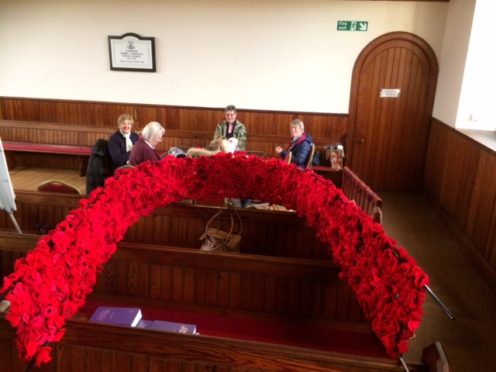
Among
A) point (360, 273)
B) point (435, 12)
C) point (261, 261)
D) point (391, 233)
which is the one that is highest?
point (435, 12)

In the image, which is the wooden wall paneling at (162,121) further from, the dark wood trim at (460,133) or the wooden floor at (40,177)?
Answer: the dark wood trim at (460,133)

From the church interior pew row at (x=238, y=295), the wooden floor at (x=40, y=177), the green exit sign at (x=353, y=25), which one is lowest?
the wooden floor at (x=40, y=177)

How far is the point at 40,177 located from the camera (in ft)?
22.4

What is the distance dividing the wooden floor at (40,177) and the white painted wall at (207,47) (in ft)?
4.16

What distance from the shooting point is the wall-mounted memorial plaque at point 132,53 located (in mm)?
6758

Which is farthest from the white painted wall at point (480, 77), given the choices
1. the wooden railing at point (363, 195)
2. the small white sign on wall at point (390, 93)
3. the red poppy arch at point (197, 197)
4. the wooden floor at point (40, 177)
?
the wooden floor at point (40, 177)

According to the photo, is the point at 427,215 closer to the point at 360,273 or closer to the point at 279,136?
the point at 279,136

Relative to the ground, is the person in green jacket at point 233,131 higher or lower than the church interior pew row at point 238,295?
higher

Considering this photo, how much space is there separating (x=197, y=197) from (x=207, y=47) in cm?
400

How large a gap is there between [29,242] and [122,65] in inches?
191

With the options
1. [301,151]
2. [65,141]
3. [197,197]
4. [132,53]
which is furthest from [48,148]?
[197,197]

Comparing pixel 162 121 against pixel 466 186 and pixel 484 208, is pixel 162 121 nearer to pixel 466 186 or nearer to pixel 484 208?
pixel 466 186

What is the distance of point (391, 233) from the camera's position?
5113 mm

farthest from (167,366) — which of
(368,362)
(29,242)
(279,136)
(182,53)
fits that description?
(182,53)
